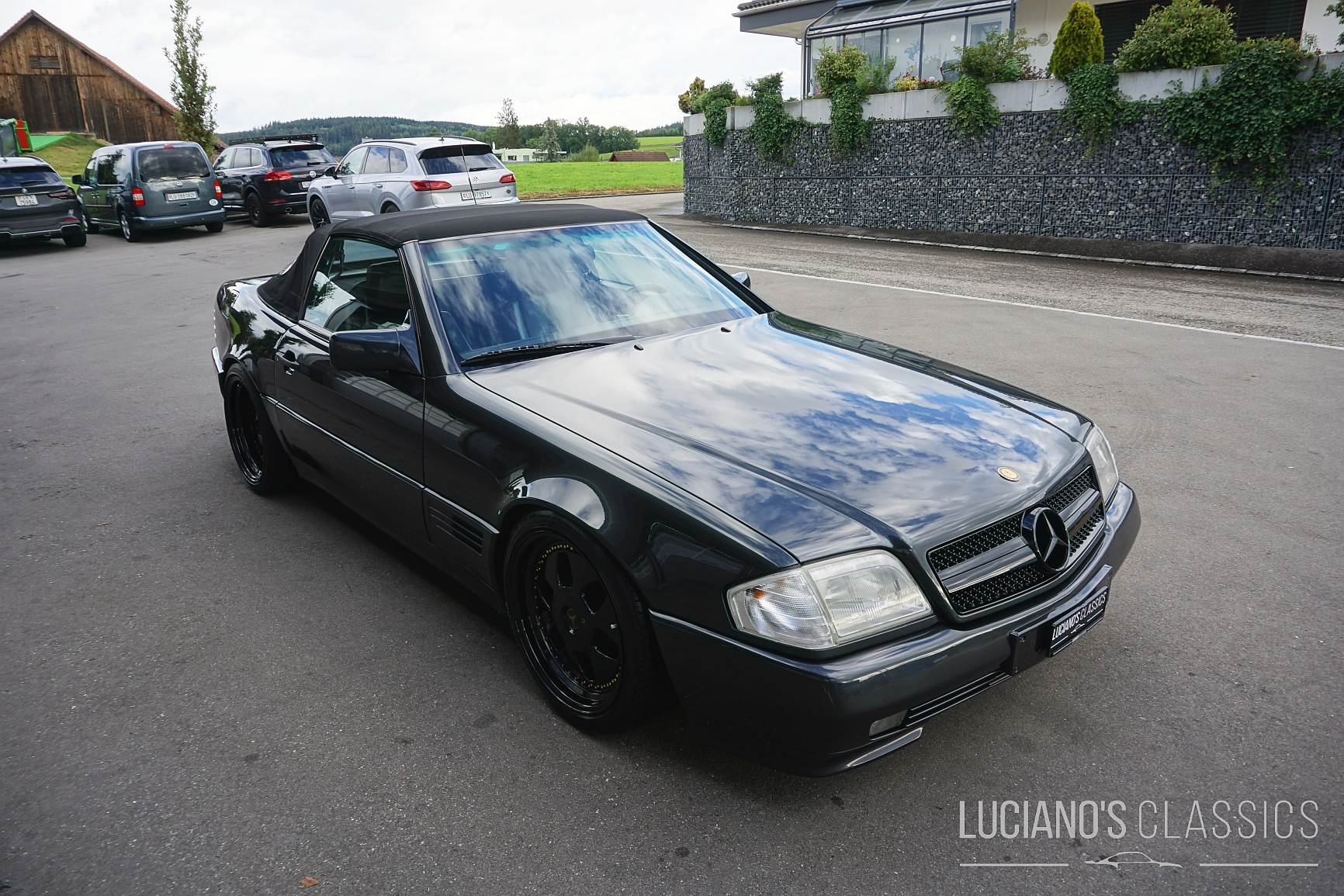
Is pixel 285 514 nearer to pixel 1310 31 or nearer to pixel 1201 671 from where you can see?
pixel 1201 671

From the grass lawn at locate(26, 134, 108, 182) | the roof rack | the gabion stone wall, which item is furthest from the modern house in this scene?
the grass lawn at locate(26, 134, 108, 182)

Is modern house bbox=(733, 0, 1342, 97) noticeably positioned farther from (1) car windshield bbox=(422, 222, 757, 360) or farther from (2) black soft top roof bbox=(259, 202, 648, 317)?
(1) car windshield bbox=(422, 222, 757, 360)

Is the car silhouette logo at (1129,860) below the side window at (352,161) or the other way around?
below

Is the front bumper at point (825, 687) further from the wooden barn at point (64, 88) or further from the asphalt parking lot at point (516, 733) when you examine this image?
the wooden barn at point (64, 88)

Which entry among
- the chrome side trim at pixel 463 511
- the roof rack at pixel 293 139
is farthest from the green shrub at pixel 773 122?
the chrome side trim at pixel 463 511

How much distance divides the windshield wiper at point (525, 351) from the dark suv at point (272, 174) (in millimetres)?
19151

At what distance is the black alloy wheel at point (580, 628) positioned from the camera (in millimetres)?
2662

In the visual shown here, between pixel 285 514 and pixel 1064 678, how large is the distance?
3767 millimetres

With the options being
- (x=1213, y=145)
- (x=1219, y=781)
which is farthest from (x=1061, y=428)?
(x=1213, y=145)

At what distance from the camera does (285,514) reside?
487cm

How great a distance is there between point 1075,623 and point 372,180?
16.0 metres

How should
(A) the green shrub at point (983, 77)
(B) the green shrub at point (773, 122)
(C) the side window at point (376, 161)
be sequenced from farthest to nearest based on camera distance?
(B) the green shrub at point (773, 122) → (C) the side window at point (376, 161) → (A) the green shrub at point (983, 77)

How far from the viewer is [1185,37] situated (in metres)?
13.5

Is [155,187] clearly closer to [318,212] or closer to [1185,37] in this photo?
[318,212]
